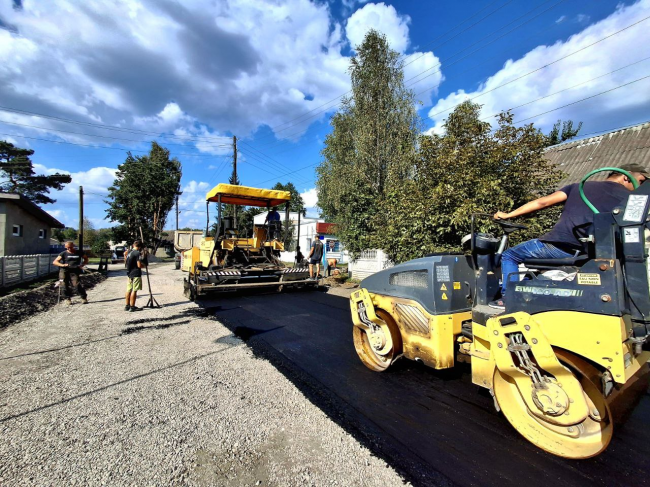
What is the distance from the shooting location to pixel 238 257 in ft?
33.7

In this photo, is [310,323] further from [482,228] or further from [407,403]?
[482,228]

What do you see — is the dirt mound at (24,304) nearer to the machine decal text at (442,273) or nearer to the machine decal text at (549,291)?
the machine decal text at (442,273)

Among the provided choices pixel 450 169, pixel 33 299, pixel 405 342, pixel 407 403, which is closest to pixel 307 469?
pixel 407 403

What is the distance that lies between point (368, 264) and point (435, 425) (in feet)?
34.2

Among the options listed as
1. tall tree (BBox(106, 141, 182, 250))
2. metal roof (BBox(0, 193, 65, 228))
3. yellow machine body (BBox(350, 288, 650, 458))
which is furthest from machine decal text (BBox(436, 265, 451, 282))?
tall tree (BBox(106, 141, 182, 250))

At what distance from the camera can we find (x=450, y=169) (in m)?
7.48

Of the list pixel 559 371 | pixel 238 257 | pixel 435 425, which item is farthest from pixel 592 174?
pixel 238 257

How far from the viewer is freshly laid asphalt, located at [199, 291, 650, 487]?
2.13 meters

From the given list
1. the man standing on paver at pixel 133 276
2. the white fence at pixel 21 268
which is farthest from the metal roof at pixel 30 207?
the man standing on paver at pixel 133 276

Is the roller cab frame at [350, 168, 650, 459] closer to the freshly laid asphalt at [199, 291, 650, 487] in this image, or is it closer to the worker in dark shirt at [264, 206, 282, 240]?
the freshly laid asphalt at [199, 291, 650, 487]

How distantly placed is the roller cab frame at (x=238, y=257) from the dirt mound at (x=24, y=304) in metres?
3.24

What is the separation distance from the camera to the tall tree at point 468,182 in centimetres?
689

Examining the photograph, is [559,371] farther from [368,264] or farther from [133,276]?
[368,264]

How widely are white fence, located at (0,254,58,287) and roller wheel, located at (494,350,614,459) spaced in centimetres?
1279
